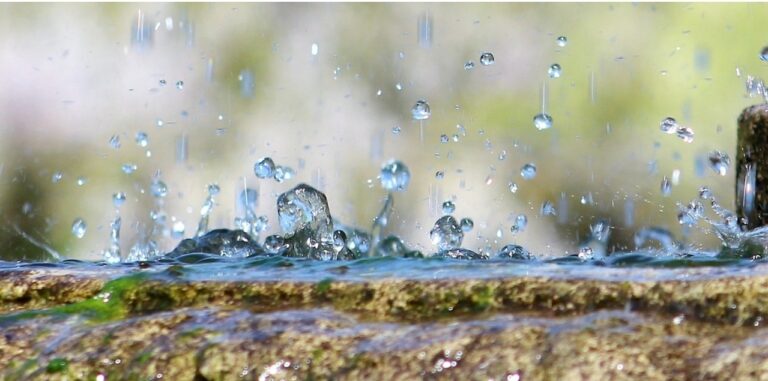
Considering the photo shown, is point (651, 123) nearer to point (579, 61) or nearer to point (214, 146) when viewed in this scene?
point (579, 61)

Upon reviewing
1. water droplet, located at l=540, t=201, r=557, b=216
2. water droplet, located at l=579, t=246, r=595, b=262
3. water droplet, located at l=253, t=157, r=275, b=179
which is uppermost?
water droplet, located at l=253, t=157, r=275, b=179

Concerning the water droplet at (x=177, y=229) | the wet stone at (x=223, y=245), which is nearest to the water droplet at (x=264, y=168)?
the wet stone at (x=223, y=245)

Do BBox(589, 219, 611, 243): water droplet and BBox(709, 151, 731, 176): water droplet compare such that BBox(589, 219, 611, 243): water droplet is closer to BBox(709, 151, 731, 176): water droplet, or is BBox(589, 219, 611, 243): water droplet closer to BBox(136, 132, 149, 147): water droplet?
BBox(709, 151, 731, 176): water droplet

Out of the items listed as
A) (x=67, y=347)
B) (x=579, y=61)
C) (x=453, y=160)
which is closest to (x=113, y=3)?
(x=453, y=160)

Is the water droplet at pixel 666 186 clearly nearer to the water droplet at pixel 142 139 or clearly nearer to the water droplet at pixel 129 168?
the water droplet at pixel 142 139

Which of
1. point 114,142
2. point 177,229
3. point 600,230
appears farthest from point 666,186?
point 114,142

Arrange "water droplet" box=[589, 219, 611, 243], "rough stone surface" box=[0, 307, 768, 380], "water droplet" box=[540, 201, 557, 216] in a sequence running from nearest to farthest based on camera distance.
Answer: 1. "rough stone surface" box=[0, 307, 768, 380]
2. "water droplet" box=[589, 219, 611, 243]
3. "water droplet" box=[540, 201, 557, 216]

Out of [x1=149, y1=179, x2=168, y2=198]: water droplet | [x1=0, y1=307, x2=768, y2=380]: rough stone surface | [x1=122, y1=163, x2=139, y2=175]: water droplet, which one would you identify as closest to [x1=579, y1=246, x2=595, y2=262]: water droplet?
[x1=0, y1=307, x2=768, y2=380]: rough stone surface
